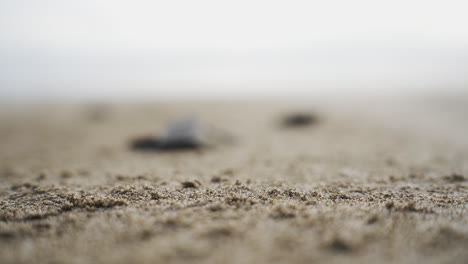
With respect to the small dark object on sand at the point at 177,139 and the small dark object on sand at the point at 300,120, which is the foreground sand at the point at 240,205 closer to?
the small dark object on sand at the point at 177,139

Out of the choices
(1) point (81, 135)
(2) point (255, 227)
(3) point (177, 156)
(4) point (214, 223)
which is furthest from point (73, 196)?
(1) point (81, 135)

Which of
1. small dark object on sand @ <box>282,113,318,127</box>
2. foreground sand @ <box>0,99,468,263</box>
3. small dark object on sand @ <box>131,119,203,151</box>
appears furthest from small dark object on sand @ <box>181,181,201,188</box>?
small dark object on sand @ <box>282,113,318,127</box>

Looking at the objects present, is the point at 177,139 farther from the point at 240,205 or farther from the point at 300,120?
the point at 300,120

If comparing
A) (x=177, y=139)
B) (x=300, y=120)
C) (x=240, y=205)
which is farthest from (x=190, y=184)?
(x=300, y=120)

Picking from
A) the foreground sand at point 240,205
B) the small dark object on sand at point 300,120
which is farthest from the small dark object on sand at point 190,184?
the small dark object on sand at point 300,120

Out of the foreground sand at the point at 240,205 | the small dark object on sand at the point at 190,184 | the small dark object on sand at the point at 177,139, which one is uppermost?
the small dark object on sand at the point at 177,139
